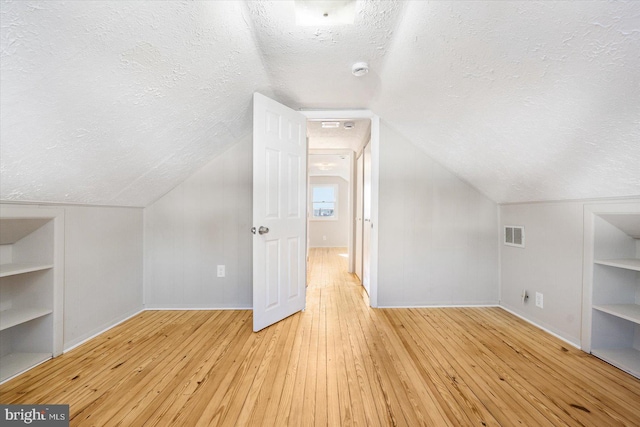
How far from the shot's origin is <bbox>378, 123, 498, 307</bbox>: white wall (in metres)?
2.69

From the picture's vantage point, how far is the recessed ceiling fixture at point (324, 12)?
4.50 ft

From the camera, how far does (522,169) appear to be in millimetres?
1924

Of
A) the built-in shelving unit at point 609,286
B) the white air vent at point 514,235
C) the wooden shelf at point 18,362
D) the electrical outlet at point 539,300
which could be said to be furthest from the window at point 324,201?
the wooden shelf at point 18,362

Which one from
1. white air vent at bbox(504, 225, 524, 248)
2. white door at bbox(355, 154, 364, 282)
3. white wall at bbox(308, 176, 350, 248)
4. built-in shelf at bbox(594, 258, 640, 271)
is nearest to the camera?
built-in shelf at bbox(594, 258, 640, 271)

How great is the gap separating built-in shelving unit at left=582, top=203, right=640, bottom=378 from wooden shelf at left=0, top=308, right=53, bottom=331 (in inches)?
139

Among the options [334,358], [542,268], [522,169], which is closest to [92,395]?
[334,358]

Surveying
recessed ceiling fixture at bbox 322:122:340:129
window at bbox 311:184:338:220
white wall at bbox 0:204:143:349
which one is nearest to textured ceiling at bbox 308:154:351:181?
window at bbox 311:184:338:220

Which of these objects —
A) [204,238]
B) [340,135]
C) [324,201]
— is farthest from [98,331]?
[324,201]

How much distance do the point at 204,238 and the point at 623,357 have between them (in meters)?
3.28

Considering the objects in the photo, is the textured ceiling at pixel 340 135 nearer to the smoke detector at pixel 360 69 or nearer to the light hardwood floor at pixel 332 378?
the smoke detector at pixel 360 69

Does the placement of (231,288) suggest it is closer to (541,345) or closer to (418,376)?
(418,376)

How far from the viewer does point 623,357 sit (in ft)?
5.41

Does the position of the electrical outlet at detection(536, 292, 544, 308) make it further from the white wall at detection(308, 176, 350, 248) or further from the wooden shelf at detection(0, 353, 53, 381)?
the white wall at detection(308, 176, 350, 248)

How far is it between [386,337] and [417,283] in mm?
883
